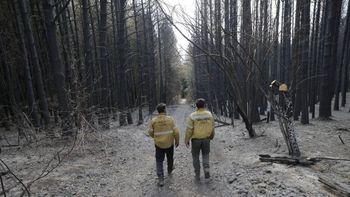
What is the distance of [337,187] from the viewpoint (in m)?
3.48

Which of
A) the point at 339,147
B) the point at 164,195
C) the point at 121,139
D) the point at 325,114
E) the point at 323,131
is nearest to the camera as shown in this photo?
the point at 164,195

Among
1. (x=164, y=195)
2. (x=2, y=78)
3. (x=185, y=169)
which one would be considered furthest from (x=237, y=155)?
(x=2, y=78)

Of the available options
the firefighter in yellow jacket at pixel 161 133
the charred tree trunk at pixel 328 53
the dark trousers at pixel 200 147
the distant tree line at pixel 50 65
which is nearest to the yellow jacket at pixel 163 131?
the firefighter in yellow jacket at pixel 161 133

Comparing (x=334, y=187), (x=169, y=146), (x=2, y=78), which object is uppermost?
(x=2, y=78)

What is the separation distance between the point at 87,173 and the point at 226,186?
3.13 m

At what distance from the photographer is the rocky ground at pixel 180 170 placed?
420 centimetres

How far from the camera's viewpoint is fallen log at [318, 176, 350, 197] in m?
3.34

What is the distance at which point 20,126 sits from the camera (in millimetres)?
6988

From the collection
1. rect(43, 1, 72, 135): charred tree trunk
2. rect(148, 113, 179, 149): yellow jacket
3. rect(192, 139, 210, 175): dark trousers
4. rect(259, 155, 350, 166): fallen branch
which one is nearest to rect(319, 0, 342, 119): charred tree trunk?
rect(259, 155, 350, 166): fallen branch

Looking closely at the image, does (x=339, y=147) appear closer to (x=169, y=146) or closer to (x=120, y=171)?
(x=169, y=146)

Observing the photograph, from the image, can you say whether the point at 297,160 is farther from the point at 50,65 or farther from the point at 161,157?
the point at 50,65

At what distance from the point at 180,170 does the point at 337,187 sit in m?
3.17

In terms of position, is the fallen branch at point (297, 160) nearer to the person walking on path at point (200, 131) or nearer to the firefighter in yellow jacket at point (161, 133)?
the person walking on path at point (200, 131)

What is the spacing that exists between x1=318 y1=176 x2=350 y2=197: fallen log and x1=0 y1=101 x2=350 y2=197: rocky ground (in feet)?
0.25
